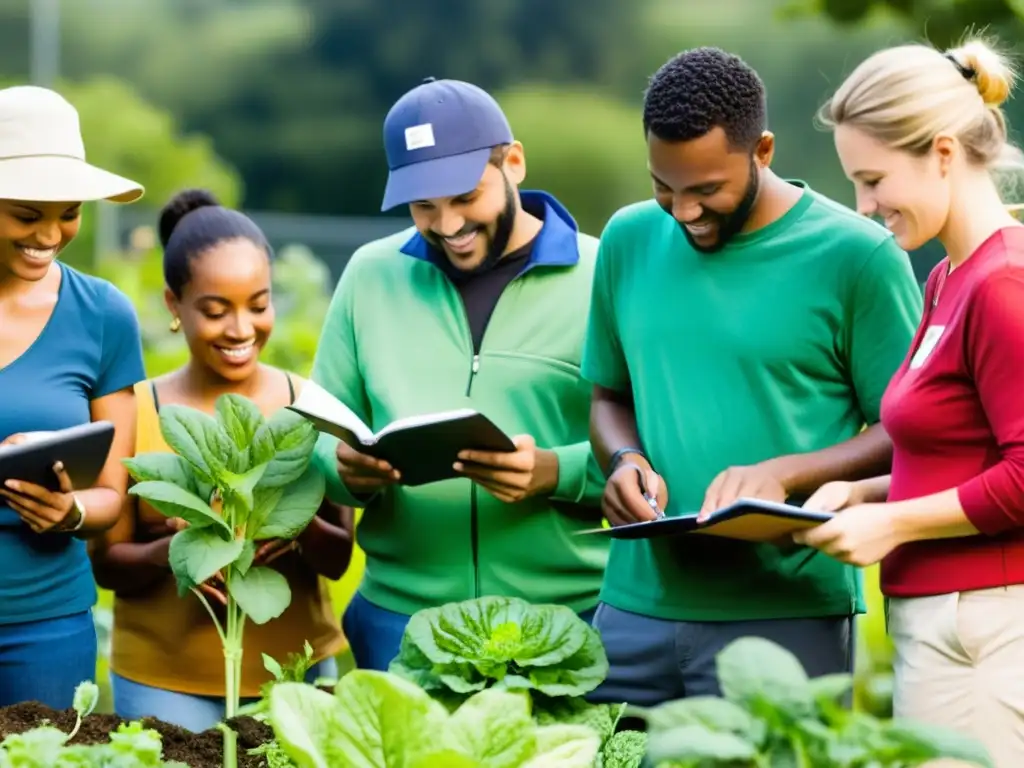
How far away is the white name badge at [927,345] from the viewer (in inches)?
94.3

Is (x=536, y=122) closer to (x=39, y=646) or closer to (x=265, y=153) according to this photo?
(x=265, y=153)

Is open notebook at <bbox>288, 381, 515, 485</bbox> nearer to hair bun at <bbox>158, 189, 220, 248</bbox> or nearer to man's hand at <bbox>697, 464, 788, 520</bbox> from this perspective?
man's hand at <bbox>697, 464, 788, 520</bbox>

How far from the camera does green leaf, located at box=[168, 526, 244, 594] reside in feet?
8.57

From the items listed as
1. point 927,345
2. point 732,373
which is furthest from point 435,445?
point 927,345

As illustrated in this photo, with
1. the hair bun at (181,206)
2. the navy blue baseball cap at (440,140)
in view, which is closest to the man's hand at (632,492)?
the navy blue baseball cap at (440,140)

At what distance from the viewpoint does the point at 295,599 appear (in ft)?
10.8

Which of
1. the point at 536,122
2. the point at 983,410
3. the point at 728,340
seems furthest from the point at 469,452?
the point at 536,122

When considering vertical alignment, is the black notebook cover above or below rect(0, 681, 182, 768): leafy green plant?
above

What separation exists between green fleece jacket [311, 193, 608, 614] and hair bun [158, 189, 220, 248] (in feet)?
1.83

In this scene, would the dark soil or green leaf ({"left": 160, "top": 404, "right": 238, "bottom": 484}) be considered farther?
green leaf ({"left": 160, "top": 404, "right": 238, "bottom": 484})

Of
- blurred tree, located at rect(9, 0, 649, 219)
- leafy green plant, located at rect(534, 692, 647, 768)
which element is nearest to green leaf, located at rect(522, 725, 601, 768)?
leafy green plant, located at rect(534, 692, 647, 768)

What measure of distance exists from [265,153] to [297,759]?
18.7 meters

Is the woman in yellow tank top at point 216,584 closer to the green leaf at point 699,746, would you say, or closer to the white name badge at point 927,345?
the white name badge at point 927,345

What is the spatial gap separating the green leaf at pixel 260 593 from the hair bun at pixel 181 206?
3.57ft
